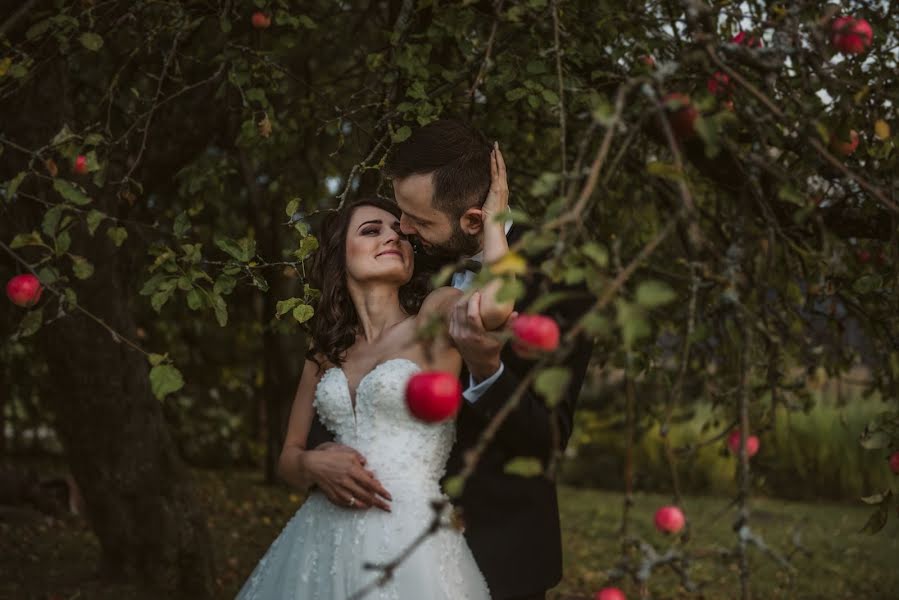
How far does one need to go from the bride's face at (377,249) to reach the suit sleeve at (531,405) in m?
0.42

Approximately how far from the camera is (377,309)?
2.74 m

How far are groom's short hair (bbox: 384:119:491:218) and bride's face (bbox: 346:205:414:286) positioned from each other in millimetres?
140

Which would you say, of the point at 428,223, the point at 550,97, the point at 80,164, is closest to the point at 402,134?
the point at 428,223

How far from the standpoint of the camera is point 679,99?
4.55 feet

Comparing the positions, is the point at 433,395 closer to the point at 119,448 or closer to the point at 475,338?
the point at 475,338

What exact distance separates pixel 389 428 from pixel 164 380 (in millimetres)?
643

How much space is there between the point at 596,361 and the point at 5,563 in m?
3.53

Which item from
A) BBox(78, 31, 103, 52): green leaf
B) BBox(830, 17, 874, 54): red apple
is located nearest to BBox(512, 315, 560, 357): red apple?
BBox(830, 17, 874, 54): red apple

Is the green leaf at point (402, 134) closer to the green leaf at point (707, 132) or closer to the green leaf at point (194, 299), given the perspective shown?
the green leaf at point (194, 299)

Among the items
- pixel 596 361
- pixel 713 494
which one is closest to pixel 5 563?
pixel 596 361

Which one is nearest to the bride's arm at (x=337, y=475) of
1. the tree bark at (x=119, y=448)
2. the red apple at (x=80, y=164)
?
the red apple at (x=80, y=164)

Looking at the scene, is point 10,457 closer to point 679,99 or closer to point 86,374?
point 86,374

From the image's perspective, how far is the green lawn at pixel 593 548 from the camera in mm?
5336

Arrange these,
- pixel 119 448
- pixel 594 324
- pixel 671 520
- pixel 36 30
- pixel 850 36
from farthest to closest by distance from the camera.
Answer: pixel 119 448 → pixel 36 30 → pixel 850 36 → pixel 671 520 → pixel 594 324
